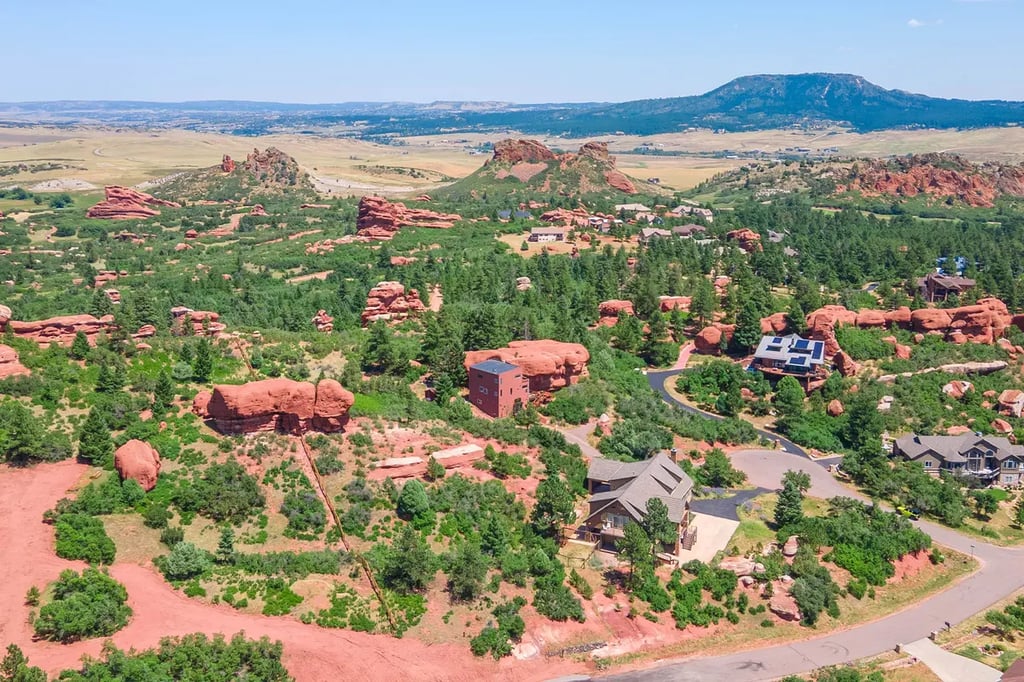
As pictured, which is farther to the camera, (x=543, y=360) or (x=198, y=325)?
(x=198, y=325)

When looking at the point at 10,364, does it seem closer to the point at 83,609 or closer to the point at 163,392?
the point at 163,392

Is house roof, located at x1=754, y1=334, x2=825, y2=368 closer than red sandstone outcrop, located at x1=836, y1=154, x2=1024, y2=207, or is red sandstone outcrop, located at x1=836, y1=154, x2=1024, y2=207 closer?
house roof, located at x1=754, y1=334, x2=825, y2=368

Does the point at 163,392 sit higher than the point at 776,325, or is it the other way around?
the point at 163,392

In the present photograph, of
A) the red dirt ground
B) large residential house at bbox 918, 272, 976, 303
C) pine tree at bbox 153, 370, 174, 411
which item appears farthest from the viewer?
large residential house at bbox 918, 272, 976, 303

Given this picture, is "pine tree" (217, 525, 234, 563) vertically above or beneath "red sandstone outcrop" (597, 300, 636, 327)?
beneath

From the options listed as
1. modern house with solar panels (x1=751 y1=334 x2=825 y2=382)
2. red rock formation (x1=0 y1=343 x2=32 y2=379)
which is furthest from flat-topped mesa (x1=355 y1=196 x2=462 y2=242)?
red rock formation (x1=0 y1=343 x2=32 y2=379)

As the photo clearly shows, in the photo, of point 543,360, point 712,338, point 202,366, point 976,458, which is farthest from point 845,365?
point 202,366

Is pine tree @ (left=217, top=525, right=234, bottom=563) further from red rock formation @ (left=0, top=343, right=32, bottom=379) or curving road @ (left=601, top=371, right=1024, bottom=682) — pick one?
red rock formation @ (left=0, top=343, right=32, bottom=379)
